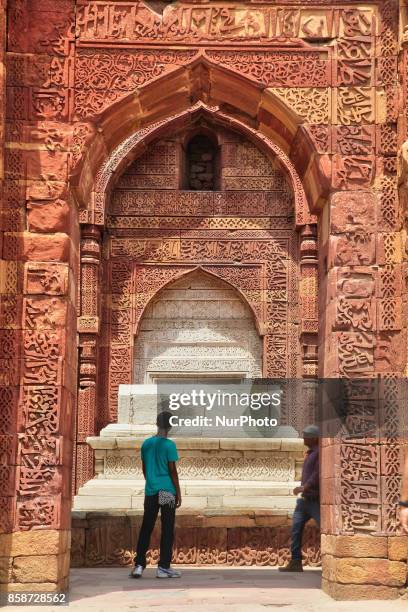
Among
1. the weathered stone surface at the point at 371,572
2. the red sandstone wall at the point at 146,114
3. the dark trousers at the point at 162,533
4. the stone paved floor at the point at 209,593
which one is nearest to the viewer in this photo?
the stone paved floor at the point at 209,593

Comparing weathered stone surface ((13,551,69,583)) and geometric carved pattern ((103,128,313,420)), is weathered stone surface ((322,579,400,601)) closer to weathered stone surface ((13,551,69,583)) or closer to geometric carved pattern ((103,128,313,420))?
weathered stone surface ((13,551,69,583))

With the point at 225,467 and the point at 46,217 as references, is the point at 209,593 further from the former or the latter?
the point at 225,467

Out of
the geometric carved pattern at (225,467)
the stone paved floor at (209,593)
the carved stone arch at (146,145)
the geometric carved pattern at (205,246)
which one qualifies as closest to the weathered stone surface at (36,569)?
the stone paved floor at (209,593)

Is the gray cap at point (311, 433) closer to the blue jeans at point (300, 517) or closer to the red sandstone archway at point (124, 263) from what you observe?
the blue jeans at point (300, 517)

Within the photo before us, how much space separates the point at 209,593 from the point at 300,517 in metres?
2.21

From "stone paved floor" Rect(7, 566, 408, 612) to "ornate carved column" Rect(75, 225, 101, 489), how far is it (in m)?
5.68

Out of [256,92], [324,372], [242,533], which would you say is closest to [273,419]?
[242,533]

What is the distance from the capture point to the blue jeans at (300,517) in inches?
382

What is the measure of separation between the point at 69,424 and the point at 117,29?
129 inches

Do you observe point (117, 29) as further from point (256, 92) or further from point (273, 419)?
point (273, 419)

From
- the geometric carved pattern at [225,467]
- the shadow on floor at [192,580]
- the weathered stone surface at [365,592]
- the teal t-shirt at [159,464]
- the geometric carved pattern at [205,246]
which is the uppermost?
the geometric carved pattern at [205,246]

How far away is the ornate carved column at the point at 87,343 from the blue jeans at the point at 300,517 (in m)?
6.16

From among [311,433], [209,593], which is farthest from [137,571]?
[311,433]

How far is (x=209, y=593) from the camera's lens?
7.85 meters
